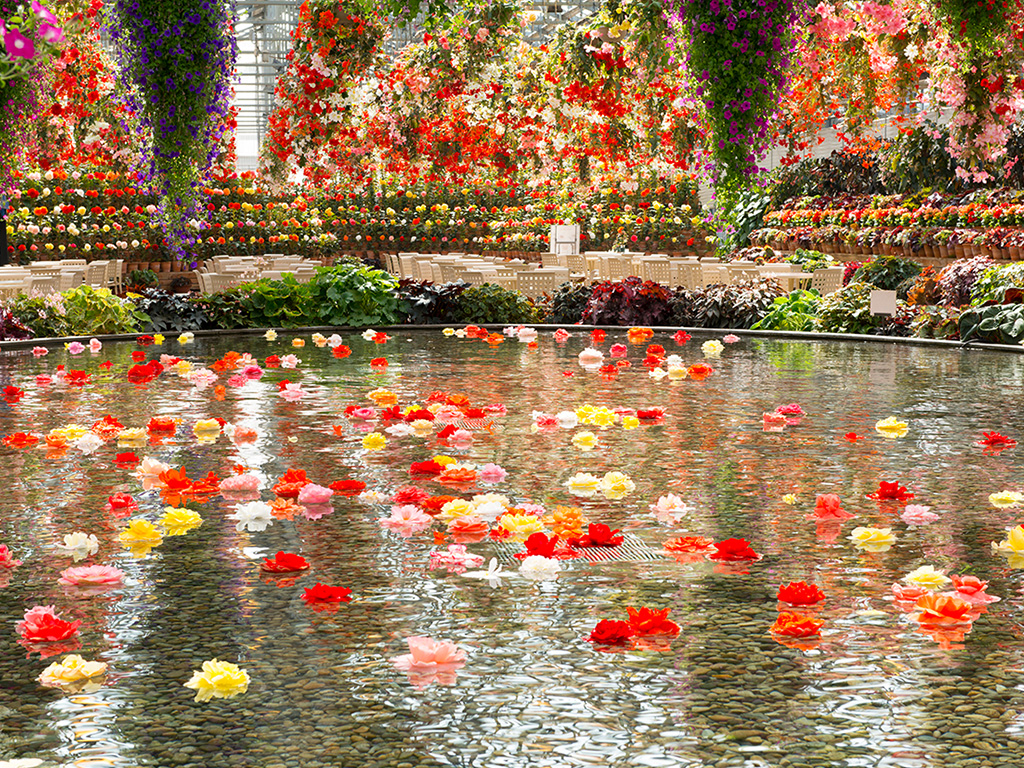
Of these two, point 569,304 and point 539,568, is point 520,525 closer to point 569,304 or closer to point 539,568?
point 539,568

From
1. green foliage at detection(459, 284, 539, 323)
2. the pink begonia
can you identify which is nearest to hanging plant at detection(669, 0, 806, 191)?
green foliage at detection(459, 284, 539, 323)

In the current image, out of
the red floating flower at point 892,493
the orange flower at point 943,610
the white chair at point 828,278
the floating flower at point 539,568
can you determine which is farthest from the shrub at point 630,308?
the orange flower at point 943,610

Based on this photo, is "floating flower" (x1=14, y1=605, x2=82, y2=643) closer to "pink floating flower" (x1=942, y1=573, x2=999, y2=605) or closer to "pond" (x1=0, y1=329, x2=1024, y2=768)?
"pond" (x1=0, y1=329, x2=1024, y2=768)

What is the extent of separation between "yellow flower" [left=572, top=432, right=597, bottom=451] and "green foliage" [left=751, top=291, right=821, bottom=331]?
22.1ft

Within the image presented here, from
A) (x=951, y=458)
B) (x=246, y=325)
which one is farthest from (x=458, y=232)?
(x=951, y=458)

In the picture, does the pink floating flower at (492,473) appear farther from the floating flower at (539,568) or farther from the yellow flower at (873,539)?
the yellow flower at (873,539)

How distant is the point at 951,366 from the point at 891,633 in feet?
20.0

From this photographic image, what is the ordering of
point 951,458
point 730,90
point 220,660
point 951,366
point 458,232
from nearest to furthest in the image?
point 220,660
point 951,458
point 951,366
point 730,90
point 458,232

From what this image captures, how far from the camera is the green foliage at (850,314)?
11.3 meters

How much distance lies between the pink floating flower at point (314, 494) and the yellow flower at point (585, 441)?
4.83 ft

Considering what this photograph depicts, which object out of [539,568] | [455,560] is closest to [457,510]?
[455,560]

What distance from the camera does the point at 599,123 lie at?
14.9 m

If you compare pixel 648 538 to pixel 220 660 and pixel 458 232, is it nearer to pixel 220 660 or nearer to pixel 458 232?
pixel 220 660

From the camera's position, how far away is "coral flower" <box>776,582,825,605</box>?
3.04 metres
